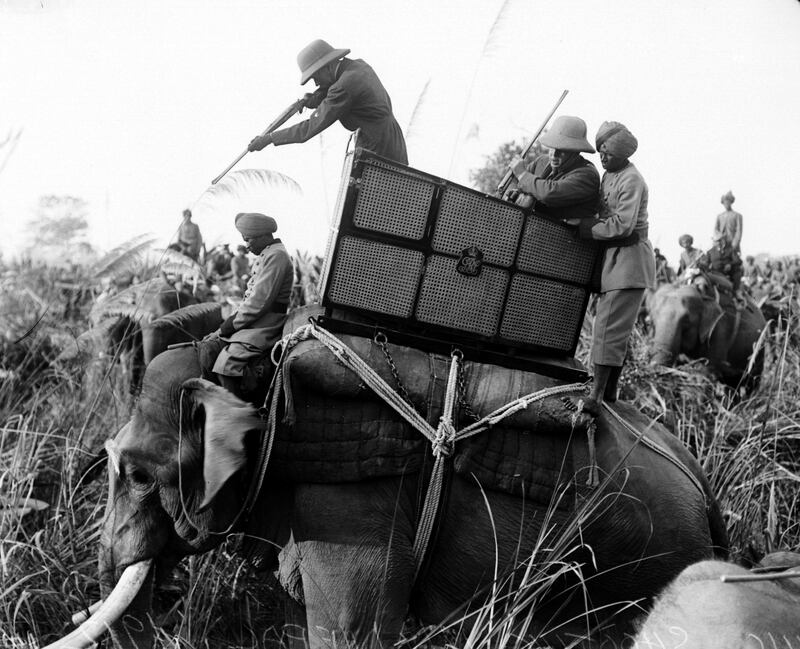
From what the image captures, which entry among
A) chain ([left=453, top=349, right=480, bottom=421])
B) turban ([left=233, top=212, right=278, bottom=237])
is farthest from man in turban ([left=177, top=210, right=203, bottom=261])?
chain ([left=453, top=349, right=480, bottom=421])

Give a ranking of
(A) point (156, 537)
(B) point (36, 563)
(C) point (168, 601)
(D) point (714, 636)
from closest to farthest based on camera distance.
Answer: (D) point (714, 636), (A) point (156, 537), (B) point (36, 563), (C) point (168, 601)

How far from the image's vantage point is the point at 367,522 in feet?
12.2

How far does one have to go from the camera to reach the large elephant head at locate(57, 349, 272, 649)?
3.80 meters

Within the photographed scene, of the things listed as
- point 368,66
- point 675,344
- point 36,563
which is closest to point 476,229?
point 368,66

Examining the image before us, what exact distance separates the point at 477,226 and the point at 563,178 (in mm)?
450

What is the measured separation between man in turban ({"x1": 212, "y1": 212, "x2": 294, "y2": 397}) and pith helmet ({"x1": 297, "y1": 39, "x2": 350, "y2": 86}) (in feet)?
2.30

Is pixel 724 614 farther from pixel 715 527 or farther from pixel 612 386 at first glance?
pixel 715 527

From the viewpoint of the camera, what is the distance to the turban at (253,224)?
418 centimetres

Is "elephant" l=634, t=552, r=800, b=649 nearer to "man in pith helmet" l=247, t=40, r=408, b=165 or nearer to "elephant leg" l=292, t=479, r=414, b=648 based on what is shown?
"elephant leg" l=292, t=479, r=414, b=648

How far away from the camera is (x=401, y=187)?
3.87 meters

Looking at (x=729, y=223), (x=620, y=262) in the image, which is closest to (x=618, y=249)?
(x=620, y=262)

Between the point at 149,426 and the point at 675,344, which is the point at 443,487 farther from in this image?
the point at 675,344

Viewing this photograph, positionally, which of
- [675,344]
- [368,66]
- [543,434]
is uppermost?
[368,66]

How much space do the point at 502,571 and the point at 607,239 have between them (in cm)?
155
